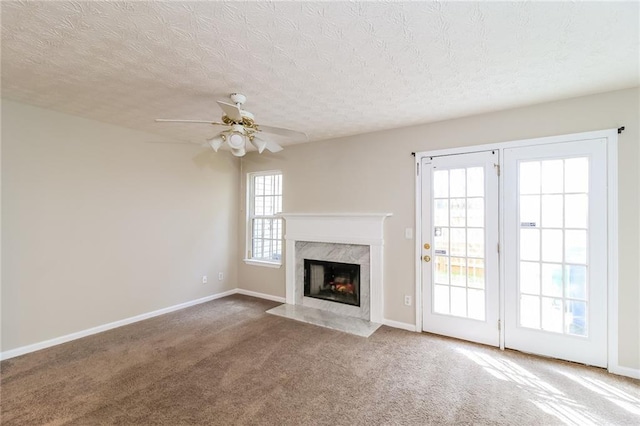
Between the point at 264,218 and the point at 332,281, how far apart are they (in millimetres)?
1716

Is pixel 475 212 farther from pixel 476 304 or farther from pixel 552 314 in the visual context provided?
pixel 552 314

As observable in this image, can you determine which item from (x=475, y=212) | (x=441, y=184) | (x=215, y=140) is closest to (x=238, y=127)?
(x=215, y=140)

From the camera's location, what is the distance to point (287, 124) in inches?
141

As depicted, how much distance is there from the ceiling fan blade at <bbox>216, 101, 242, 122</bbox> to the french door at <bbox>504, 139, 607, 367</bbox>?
276 cm

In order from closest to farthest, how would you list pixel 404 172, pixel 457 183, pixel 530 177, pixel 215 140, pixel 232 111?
pixel 232 111
pixel 215 140
pixel 530 177
pixel 457 183
pixel 404 172

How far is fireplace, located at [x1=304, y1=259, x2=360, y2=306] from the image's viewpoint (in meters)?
4.15

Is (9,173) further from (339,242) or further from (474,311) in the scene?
(474,311)

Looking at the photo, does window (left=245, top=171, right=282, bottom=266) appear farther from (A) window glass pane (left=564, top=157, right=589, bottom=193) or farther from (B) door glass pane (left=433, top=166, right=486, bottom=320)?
(A) window glass pane (left=564, top=157, right=589, bottom=193)

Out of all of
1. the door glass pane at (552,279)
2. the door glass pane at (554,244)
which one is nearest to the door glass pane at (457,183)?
the door glass pane at (554,244)

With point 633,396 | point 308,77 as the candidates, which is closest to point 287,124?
point 308,77

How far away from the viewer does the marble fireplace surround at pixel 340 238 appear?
385 centimetres

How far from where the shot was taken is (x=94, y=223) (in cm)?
350

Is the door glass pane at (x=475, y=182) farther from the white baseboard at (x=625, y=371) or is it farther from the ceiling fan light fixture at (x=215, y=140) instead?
the ceiling fan light fixture at (x=215, y=140)

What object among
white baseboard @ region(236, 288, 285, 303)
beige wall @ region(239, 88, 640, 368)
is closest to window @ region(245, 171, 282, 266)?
beige wall @ region(239, 88, 640, 368)
